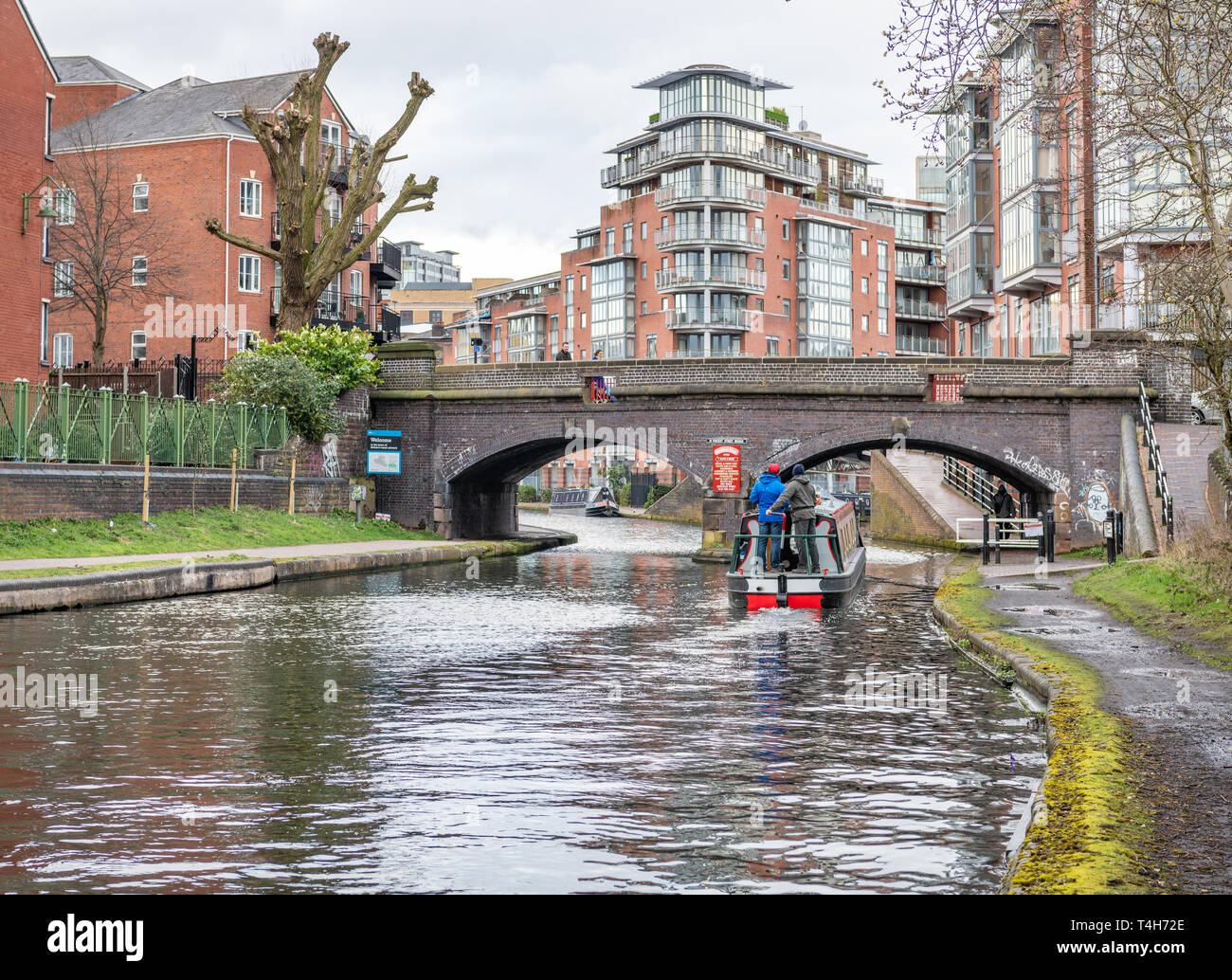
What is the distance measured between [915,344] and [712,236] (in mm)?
25635

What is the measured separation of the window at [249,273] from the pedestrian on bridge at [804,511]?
35.4 metres

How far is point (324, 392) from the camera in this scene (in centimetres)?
3525

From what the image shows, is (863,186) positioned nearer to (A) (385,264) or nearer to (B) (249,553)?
(A) (385,264)

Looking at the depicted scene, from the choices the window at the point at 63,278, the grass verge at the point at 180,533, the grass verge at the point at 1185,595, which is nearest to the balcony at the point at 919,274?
the window at the point at 63,278

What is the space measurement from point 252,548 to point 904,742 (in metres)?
20.9

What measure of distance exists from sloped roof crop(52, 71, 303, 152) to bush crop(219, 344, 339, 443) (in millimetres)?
18110

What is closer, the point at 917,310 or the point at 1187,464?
the point at 1187,464

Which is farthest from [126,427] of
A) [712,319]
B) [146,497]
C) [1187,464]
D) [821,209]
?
[821,209]

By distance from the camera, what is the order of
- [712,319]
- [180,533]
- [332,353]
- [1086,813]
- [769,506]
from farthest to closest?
[712,319]
[332,353]
[180,533]
[769,506]
[1086,813]

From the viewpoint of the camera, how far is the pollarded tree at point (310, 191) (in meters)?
35.0

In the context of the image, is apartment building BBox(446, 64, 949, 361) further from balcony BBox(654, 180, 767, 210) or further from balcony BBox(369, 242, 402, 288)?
balcony BBox(369, 242, 402, 288)

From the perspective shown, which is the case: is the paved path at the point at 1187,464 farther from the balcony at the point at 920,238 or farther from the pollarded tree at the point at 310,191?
the balcony at the point at 920,238

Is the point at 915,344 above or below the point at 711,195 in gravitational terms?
below

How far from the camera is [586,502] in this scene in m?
73.6
